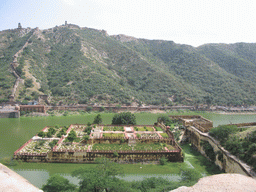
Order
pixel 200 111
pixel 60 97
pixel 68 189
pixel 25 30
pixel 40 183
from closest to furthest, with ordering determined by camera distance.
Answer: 1. pixel 68 189
2. pixel 40 183
3. pixel 60 97
4. pixel 200 111
5. pixel 25 30

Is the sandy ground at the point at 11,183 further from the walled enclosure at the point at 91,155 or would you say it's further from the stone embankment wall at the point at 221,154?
the walled enclosure at the point at 91,155

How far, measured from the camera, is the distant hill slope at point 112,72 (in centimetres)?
7156

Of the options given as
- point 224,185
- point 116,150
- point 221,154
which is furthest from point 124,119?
point 224,185

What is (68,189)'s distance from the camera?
1781cm

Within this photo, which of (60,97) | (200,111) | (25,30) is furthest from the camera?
(25,30)

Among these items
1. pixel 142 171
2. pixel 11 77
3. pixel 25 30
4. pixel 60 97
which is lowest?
pixel 142 171

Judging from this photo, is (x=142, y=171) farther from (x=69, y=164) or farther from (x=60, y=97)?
(x=60, y=97)

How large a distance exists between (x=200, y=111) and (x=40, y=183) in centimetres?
6396

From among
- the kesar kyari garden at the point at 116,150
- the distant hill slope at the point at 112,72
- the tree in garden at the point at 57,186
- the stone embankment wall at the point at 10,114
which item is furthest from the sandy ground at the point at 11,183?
the distant hill slope at the point at 112,72

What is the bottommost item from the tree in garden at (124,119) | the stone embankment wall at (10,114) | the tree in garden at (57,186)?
the tree in garden at (57,186)

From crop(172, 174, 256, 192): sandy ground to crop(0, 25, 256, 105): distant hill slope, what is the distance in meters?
62.7

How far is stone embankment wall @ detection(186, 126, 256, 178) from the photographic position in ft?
67.6

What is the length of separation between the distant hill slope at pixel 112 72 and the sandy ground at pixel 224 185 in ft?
206

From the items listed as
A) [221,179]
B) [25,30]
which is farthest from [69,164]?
[25,30]
